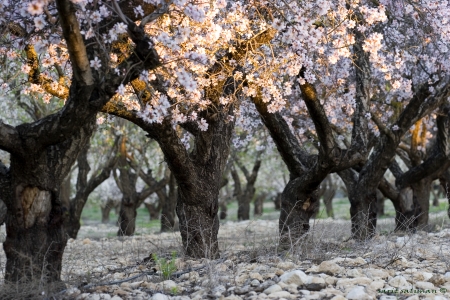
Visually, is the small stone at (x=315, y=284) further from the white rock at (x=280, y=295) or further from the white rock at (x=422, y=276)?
the white rock at (x=422, y=276)

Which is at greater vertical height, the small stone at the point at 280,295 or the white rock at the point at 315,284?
the white rock at the point at 315,284

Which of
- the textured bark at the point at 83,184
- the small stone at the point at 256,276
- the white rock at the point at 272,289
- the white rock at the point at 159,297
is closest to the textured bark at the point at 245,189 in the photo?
the textured bark at the point at 83,184

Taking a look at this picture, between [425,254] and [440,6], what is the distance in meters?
3.54

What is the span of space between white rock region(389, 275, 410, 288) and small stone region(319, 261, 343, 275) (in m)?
0.63

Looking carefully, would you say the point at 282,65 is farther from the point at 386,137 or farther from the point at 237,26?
the point at 386,137

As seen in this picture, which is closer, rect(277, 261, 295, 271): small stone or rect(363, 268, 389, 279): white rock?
rect(363, 268, 389, 279): white rock

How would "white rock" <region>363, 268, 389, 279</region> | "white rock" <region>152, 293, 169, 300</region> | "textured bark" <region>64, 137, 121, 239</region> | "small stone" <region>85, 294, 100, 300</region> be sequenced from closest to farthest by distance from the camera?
"white rock" <region>152, 293, 169, 300</region> → "small stone" <region>85, 294, 100, 300</region> → "white rock" <region>363, 268, 389, 279</region> → "textured bark" <region>64, 137, 121, 239</region>

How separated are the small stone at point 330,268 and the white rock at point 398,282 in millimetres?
631

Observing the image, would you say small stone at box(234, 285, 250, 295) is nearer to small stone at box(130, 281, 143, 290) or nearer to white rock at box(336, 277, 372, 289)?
white rock at box(336, 277, 372, 289)

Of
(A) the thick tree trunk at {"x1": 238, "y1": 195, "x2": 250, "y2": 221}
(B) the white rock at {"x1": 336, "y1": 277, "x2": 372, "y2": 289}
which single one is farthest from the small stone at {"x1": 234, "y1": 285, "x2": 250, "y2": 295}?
(A) the thick tree trunk at {"x1": 238, "y1": 195, "x2": 250, "y2": 221}

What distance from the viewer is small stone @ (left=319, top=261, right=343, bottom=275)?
609 centimetres

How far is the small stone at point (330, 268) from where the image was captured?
6.09m

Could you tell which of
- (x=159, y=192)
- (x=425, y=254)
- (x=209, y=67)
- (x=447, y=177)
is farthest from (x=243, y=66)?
(x=159, y=192)

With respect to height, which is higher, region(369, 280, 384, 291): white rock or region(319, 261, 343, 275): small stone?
region(319, 261, 343, 275): small stone
